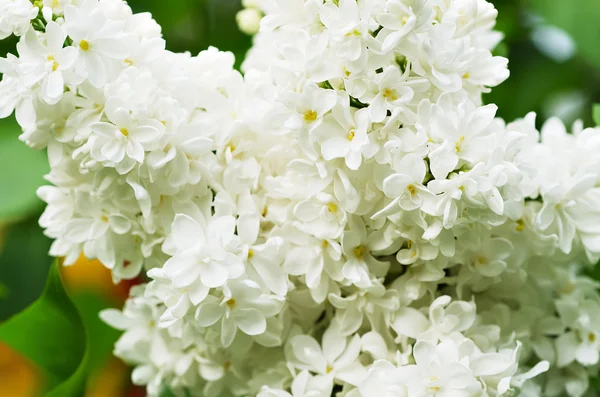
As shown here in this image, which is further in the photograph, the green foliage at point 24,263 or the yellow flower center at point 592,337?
the green foliage at point 24,263

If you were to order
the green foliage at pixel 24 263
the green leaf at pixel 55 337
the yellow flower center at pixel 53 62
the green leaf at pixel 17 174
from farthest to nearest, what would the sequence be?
the green foliage at pixel 24 263
the green leaf at pixel 17 174
the green leaf at pixel 55 337
the yellow flower center at pixel 53 62

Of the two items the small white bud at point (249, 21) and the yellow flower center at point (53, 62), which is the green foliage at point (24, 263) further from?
the yellow flower center at point (53, 62)

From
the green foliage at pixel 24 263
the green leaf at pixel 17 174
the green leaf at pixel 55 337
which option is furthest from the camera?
the green foliage at pixel 24 263

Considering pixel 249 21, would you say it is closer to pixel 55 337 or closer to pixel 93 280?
pixel 55 337

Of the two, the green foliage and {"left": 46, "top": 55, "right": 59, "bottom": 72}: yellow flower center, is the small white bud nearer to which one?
{"left": 46, "top": 55, "right": 59, "bottom": 72}: yellow flower center

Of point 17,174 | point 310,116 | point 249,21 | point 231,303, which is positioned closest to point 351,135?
point 310,116

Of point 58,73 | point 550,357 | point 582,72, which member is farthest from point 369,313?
point 582,72

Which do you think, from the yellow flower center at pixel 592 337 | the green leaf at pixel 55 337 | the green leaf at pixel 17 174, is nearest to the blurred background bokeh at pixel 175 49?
the green leaf at pixel 17 174
